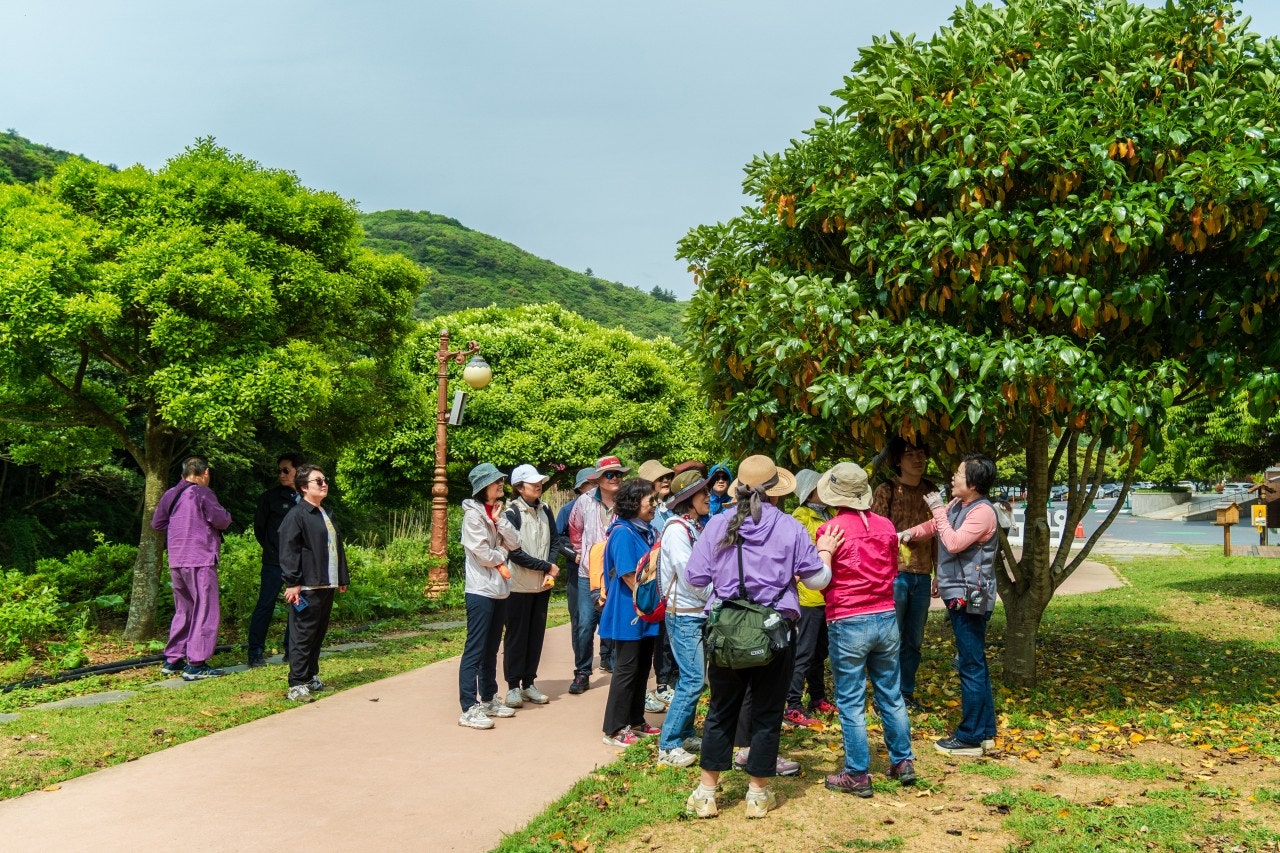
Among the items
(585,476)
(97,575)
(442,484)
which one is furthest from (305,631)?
(442,484)

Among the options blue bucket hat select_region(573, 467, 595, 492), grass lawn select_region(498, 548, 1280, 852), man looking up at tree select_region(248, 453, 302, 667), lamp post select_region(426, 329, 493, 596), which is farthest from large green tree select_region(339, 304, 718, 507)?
grass lawn select_region(498, 548, 1280, 852)

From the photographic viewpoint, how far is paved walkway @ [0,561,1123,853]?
4.16 m

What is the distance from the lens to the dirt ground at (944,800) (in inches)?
161

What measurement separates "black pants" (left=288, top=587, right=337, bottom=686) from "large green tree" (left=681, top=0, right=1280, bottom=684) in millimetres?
3422

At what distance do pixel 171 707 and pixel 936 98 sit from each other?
668 centimetres

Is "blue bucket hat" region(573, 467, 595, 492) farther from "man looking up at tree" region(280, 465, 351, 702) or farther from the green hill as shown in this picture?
the green hill

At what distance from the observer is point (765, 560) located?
4.36 m

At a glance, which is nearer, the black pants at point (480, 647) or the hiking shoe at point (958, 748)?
the hiking shoe at point (958, 748)

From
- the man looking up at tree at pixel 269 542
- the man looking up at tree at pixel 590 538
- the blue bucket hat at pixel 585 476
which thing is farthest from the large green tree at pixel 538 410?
the man looking up at tree at pixel 590 538

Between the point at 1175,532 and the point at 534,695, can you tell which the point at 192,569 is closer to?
the point at 534,695

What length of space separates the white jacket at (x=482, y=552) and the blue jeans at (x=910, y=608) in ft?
8.75

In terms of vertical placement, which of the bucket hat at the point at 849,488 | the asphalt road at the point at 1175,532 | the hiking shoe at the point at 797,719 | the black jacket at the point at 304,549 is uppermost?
the bucket hat at the point at 849,488

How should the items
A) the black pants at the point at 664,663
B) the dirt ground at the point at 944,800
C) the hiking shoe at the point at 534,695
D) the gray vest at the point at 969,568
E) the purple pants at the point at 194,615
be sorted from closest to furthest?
the dirt ground at the point at 944,800 < the gray vest at the point at 969,568 < the black pants at the point at 664,663 < the hiking shoe at the point at 534,695 < the purple pants at the point at 194,615

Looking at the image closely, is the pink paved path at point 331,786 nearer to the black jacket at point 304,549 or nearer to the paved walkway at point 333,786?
the paved walkway at point 333,786
